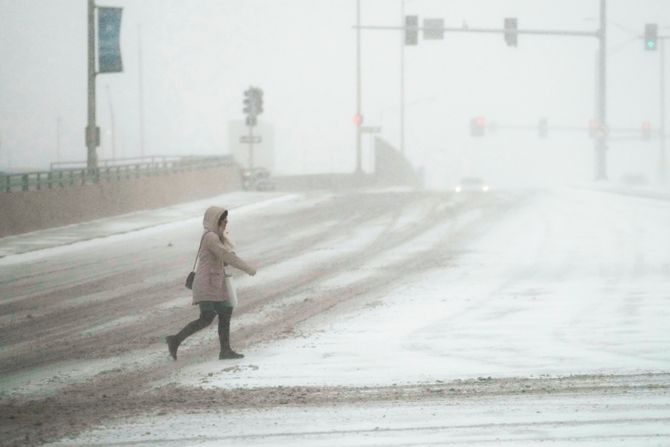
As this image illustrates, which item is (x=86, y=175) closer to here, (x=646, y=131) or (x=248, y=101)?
(x=248, y=101)

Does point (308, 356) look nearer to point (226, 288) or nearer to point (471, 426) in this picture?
point (226, 288)

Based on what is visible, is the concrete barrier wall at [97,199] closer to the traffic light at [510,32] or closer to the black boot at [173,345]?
the traffic light at [510,32]

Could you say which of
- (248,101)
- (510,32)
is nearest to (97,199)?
(248,101)

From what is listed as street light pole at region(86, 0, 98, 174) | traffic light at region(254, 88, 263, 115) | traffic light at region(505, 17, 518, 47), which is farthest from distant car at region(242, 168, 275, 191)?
street light pole at region(86, 0, 98, 174)

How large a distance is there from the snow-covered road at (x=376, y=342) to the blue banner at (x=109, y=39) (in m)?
6.52

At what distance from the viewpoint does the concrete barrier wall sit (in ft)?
100

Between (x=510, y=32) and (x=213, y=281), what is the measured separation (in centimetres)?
3391

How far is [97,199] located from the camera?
35500 mm

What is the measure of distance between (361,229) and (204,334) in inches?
660

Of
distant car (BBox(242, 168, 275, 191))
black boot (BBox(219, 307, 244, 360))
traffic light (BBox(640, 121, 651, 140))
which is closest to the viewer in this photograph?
black boot (BBox(219, 307, 244, 360))

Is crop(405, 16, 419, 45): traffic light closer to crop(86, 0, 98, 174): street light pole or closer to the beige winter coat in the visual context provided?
crop(86, 0, 98, 174): street light pole

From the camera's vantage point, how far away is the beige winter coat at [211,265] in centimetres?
1314

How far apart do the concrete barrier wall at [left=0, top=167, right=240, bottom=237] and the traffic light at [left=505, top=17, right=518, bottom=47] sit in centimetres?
1192

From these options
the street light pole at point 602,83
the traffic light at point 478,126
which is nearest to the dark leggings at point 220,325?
the street light pole at point 602,83
